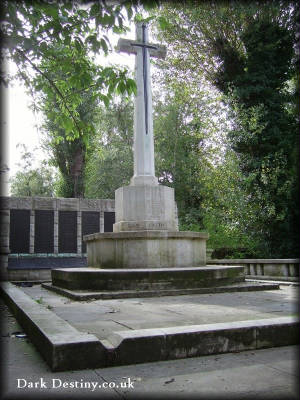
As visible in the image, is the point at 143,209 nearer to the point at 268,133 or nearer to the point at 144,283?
the point at 144,283

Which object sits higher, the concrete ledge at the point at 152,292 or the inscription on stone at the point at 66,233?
the inscription on stone at the point at 66,233

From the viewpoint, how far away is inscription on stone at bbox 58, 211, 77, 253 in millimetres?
A: 17250

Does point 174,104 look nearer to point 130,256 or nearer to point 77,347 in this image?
point 130,256

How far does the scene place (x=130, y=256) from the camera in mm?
8344

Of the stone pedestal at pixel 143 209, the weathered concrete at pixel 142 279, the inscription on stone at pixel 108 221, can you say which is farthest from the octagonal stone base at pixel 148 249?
the inscription on stone at pixel 108 221

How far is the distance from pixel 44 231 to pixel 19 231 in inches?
44.0

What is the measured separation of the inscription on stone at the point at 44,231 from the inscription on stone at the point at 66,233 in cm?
40

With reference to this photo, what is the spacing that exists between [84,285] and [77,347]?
4452 mm

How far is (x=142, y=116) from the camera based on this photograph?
1000 cm

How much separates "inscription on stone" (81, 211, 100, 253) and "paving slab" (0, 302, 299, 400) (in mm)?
14268

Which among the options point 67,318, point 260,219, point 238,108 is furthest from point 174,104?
point 67,318

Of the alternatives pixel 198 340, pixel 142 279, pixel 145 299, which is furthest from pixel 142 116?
pixel 198 340

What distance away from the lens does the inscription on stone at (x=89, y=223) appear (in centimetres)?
1773

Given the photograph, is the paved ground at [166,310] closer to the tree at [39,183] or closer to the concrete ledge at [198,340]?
the concrete ledge at [198,340]
